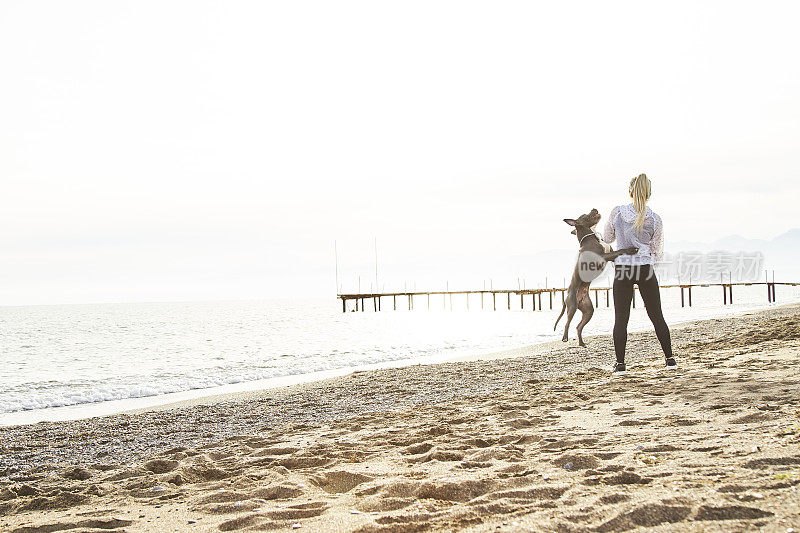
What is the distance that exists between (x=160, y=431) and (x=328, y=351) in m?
11.4

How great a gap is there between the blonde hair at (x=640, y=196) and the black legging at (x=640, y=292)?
490mm

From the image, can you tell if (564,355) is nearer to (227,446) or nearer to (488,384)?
(488,384)

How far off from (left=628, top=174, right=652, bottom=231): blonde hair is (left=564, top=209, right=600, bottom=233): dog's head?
10.8ft

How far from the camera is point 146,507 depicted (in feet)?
10.6

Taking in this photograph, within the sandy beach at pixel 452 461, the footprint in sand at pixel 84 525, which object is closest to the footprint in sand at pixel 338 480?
the sandy beach at pixel 452 461

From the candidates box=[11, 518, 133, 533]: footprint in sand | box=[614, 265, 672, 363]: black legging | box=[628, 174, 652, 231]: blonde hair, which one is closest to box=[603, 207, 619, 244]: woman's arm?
box=[628, 174, 652, 231]: blonde hair

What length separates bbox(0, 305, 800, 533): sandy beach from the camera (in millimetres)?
2508

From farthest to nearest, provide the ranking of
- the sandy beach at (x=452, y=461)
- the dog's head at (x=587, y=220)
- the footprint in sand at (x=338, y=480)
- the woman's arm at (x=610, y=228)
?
1. the dog's head at (x=587, y=220)
2. the woman's arm at (x=610, y=228)
3. the footprint in sand at (x=338, y=480)
4. the sandy beach at (x=452, y=461)

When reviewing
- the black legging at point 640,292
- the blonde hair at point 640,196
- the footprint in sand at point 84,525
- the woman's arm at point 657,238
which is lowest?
the footprint in sand at point 84,525

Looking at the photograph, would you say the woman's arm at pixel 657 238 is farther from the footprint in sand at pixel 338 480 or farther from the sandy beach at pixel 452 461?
the footprint in sand at pixel 338 480

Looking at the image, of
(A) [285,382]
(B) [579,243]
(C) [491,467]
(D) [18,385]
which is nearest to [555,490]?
(C) [491,467]

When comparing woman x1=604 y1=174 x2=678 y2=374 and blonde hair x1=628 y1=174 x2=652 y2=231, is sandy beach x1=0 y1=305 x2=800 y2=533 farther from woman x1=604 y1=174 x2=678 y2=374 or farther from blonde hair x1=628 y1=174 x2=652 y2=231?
blonde hair x1=628 y1=174 x2=652 y2=231

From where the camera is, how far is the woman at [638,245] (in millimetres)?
6602

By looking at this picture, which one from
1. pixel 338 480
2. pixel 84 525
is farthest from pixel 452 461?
pixel 84 525
